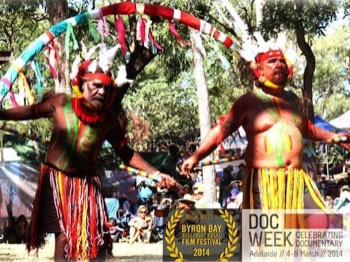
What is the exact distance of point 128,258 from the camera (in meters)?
9.71

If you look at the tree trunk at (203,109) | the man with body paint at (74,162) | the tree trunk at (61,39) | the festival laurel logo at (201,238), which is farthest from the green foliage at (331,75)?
the man with body paint at (74,162)

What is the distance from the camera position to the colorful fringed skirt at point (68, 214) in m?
5.85

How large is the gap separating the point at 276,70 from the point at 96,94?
1.33m

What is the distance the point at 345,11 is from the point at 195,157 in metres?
6.50

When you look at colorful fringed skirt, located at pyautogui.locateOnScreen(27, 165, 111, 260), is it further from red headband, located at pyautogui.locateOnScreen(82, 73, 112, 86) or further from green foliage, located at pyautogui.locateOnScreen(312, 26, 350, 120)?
green foliage, located at pyautogui.locateOnScreen(312, 26, 350, 120)

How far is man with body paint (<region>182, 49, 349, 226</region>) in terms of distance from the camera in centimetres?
582

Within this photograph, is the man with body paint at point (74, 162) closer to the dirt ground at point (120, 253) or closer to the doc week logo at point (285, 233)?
the doc week logo at point (285, 233)

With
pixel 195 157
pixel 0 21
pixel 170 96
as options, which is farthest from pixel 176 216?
pixel 170 96

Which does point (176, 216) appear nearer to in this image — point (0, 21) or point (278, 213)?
point (278, 213)

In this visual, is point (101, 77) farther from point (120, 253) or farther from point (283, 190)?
point (120, 253)

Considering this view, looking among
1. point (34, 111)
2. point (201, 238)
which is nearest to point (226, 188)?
point (201, 238)

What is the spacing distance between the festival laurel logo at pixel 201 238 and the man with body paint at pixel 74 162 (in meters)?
1.34

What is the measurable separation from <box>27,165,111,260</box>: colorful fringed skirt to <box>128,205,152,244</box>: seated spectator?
657 cm

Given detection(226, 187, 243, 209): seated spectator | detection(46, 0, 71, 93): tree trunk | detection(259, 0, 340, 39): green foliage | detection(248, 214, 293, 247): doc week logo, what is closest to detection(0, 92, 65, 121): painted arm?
detection(248, 214, 293, 247): doc week logo
